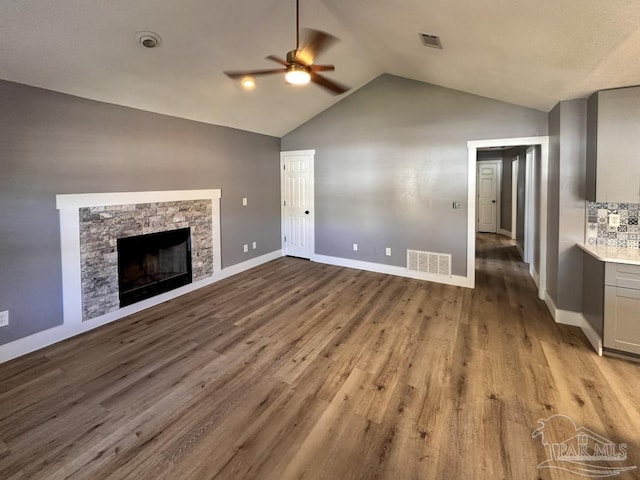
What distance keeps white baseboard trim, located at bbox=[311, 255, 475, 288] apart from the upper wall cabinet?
215cm

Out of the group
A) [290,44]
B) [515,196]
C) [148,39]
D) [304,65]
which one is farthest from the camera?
[515,196]

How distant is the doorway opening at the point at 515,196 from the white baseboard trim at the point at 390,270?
8.3 inches

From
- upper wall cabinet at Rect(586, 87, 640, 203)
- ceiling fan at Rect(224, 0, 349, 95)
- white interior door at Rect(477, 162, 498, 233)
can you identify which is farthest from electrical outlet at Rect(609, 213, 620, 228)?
white interior door at Rect(477, 162, 498, 233)

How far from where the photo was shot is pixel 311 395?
90.5 inches

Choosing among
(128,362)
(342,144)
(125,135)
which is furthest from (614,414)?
(125,135)

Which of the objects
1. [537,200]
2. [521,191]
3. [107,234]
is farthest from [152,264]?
[521,191]

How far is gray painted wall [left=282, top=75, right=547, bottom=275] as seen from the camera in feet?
14.6

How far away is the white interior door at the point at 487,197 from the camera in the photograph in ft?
30.5

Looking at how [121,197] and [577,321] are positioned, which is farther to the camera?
[121,197]

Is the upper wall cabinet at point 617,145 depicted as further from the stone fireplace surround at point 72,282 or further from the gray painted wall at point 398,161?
the stone fireplace surround at point 72,282

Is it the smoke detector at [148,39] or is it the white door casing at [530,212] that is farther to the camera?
the white door casing at [530,212]

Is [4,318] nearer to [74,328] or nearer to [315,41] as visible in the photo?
[74,328]

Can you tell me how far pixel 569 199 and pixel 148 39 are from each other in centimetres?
445

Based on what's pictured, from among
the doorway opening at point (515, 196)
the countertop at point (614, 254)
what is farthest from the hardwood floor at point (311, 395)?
the doorway opening at point (515, 196)
